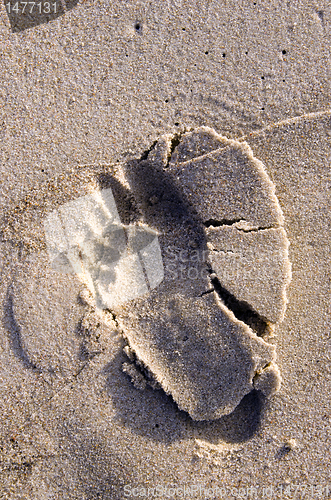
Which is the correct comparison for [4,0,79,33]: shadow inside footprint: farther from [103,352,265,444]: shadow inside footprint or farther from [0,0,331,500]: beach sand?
[103,352,265,444]: shadow inside footprint

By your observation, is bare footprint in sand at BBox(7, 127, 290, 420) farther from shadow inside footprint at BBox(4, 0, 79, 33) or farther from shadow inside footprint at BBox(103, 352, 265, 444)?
shadow inside footprint at BBox(4, 0, 79, 33)

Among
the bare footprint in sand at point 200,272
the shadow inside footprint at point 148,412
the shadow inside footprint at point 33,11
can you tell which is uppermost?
the shadow inside footprint at point 33,11

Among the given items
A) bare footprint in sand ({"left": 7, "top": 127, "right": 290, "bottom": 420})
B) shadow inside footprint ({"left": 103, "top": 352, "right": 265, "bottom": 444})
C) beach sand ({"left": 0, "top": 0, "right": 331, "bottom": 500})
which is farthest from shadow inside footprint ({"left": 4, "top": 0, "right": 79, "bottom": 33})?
shadow inside footprint ({"left": 103, "top": 352, "right": 265, "bottom": 444})

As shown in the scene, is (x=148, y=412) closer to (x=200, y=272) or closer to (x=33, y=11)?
(x=200, y=272)

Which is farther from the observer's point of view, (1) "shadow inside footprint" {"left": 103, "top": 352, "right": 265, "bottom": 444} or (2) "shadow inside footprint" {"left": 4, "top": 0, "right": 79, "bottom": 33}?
(2) "shadow inside footprint" {"left": 4, "top": 0, "right": 79, "bottom": 33}

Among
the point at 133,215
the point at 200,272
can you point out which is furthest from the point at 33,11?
the point at 200,272

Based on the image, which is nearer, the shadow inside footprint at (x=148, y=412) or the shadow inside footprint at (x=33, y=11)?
the shadow inside footprint at (x=148, y=412)

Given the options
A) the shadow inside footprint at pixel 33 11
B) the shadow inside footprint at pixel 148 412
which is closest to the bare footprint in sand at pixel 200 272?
the shadow inside footprint at pixel 148 412

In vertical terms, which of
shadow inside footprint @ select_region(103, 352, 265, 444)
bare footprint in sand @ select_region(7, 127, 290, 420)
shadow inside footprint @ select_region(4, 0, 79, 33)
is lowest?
shadow inside footprint @ select_region(103, 352, 265, 444)

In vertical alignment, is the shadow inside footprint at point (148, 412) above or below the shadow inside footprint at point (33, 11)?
below

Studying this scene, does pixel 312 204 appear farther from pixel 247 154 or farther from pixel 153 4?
pixel 153 4

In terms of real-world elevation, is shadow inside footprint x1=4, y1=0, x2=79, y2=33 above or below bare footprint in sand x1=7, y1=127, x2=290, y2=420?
above

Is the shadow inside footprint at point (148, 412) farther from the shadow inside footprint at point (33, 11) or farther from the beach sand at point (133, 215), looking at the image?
the shadow inside footprint at point (33, 11)
